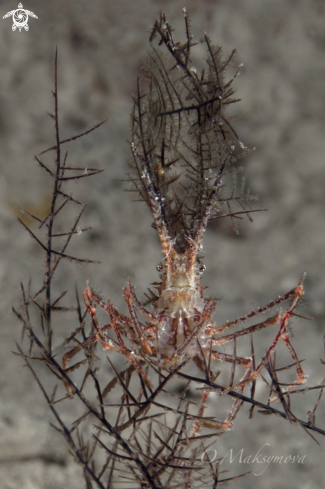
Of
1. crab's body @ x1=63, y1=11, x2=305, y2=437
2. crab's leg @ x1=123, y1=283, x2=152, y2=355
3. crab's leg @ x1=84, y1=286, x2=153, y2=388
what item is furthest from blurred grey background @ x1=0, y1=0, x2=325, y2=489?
crab's leg @ x1=123, y1=283, x2=152, y2=355

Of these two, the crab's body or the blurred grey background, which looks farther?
the blurred grey background

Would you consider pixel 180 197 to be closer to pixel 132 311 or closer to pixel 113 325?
pixel 132 311

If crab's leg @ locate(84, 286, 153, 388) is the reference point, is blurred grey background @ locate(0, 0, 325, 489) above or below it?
above

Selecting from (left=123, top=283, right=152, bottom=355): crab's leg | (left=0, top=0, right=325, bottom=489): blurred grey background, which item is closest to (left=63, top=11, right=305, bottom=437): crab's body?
(left=123, top=283, right=152, bottom=355): crab's leg

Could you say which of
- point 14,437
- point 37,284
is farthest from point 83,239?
point 14,437

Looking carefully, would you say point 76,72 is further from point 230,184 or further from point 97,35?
point 230,184

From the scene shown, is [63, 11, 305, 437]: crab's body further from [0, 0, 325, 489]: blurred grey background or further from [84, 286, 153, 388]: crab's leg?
[0, 0, 325, 489]: blurred grey background

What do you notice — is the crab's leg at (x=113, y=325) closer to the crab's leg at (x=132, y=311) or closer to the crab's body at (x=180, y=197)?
the crab's body at (x=180, y=197)

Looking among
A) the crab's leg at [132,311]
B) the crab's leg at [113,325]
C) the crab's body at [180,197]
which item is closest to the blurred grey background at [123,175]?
the crab's body at [180,197]

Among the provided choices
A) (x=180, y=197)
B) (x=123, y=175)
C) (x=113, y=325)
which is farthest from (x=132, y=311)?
(x=123, y=175)
